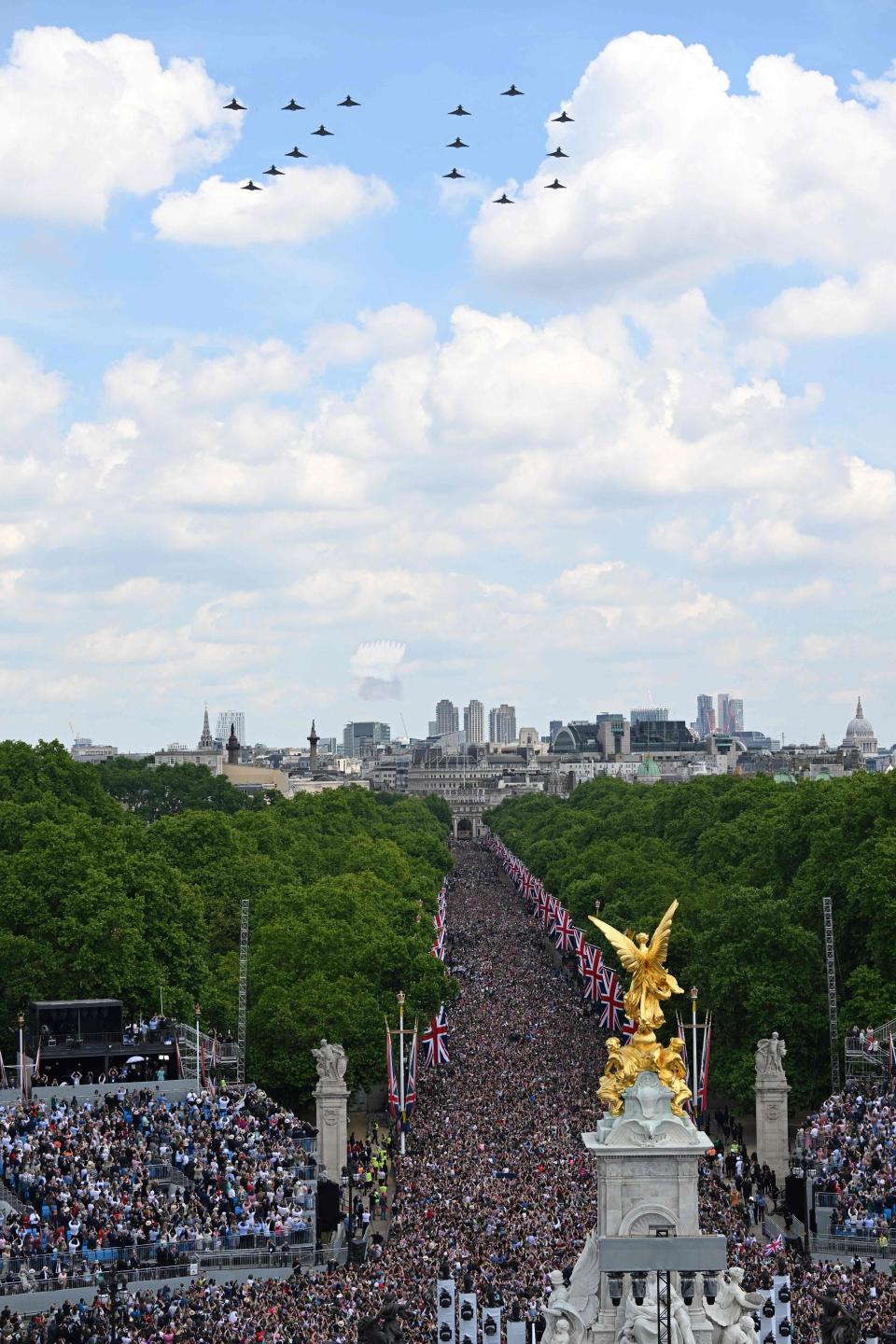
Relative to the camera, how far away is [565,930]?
91062 millimetres

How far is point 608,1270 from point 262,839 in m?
74.6

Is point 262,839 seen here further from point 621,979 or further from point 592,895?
point 621,979

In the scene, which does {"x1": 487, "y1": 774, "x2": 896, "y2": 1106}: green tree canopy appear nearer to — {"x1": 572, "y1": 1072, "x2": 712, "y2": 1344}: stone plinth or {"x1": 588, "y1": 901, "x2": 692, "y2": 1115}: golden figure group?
{"x1": 588, "y1": 901, "x2": 692, "y2": 1115}: golden figure group

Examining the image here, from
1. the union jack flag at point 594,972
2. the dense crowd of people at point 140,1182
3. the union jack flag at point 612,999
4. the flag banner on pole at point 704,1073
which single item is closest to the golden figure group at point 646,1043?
the dense crowd of people at point 140,1182

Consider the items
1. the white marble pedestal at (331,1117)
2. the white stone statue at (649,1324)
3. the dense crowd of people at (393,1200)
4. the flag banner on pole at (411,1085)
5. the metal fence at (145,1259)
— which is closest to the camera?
the white stone statue at (649,1324)

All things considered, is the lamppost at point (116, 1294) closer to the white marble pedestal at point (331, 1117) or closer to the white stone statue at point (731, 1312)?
the white stone statue at point (731, 1312)

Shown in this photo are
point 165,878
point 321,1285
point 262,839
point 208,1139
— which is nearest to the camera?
point 321,1285

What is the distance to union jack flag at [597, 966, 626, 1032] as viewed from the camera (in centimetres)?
6600

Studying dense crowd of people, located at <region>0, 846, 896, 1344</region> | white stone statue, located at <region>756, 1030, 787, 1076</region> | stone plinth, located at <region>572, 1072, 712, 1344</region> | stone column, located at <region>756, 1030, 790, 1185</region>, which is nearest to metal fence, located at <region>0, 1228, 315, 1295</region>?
dense crowd of people, located at <region>0, 846, 896, 1344</region>

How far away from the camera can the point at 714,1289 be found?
3450 cm

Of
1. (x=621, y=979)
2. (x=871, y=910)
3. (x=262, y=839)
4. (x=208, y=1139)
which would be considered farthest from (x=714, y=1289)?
(x=262, y=839)

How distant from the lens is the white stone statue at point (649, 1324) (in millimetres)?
32156

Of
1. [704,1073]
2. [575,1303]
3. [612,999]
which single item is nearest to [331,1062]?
[704,1073]

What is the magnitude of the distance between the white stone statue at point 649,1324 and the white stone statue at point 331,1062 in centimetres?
2020
